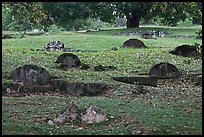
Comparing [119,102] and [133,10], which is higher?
[133,10]

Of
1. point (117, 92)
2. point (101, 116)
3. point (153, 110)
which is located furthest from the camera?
point (117, 92)

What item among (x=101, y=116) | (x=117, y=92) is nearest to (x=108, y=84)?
(x=117, y=92)

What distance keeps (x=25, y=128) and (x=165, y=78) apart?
8693mm

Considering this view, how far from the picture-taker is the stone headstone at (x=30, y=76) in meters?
16.4

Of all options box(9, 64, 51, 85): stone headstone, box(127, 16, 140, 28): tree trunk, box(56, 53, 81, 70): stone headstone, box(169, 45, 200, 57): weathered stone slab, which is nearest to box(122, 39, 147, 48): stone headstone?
box(169, 45, 200, 57): weathered stone slab

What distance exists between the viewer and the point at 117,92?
50.3 ft

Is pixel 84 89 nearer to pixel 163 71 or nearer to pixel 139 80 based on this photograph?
pixel 139 80

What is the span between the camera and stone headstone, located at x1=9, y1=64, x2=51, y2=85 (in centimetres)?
1638

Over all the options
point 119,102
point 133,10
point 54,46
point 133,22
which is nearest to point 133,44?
point 54,46

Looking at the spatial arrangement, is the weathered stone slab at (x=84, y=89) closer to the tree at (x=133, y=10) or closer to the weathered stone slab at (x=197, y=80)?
the weathered stone slab at (x=197, y=80)

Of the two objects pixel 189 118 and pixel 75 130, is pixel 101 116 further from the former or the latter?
pixel 189 118

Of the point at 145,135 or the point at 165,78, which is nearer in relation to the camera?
the point at 145,135

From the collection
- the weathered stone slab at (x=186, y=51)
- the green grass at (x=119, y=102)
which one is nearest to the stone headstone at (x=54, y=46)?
the green grass at (x=119, y=102)

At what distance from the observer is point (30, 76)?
648 inches
